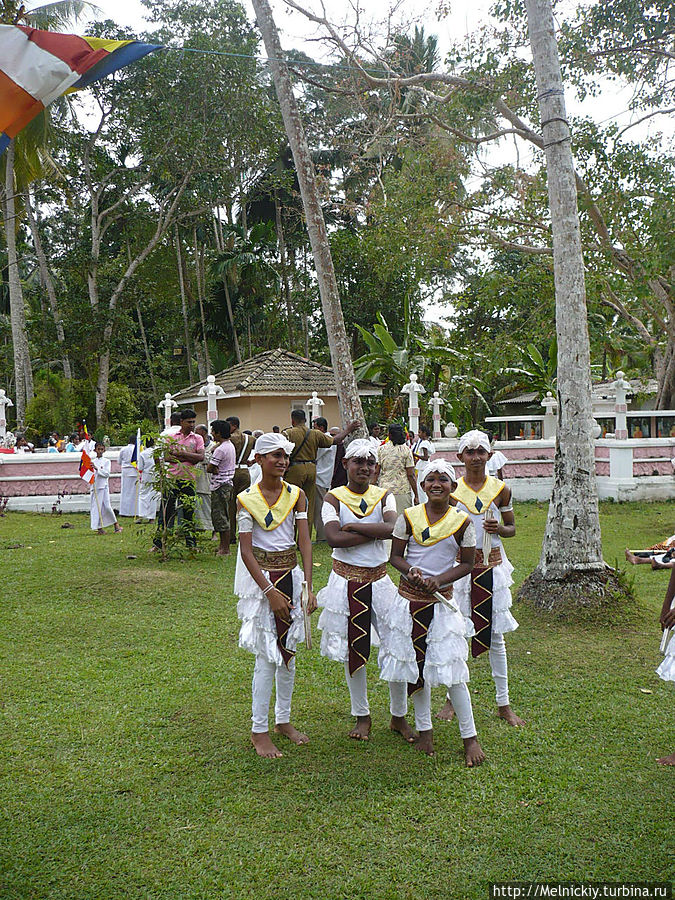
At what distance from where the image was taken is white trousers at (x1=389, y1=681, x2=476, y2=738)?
411 centimetres

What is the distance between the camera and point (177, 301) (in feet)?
104

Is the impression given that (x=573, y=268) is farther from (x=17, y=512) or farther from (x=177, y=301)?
(x=177, y=301)

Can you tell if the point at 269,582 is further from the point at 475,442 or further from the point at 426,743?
the point at 475,442

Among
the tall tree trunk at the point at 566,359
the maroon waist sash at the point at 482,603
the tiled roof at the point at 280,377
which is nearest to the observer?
the maroon waist sash at the point at 482,603

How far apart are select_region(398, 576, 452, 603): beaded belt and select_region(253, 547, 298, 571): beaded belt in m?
0.63

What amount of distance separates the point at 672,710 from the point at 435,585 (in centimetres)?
201

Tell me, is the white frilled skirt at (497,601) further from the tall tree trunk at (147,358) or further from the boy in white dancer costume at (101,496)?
the tall tree trunk at (147,358)

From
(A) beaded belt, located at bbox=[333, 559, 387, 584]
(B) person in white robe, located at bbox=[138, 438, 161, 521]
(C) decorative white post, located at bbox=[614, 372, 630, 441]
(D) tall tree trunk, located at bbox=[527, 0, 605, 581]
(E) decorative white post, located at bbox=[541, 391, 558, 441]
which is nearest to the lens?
(A) beaded belt, located at bbox=[333, 559, 387, 584]

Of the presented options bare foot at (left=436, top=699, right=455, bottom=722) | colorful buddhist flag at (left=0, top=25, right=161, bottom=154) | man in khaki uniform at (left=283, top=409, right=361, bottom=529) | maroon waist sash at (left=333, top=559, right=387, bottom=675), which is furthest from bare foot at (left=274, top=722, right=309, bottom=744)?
man in khaki uniform at (left=283, top=409, right=361, bottom=529)

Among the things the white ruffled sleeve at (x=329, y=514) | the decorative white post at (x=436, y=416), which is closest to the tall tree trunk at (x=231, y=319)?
the decorative white post at (x=436, y=416)

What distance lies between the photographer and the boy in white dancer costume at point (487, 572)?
15.3 feet

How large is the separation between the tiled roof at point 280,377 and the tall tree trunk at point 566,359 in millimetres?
15467

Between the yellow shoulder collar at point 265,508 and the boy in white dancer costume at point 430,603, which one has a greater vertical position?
the yellow shoulder collar at point 265,508

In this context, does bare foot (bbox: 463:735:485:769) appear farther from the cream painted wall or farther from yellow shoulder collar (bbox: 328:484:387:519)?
the cream painted wall
